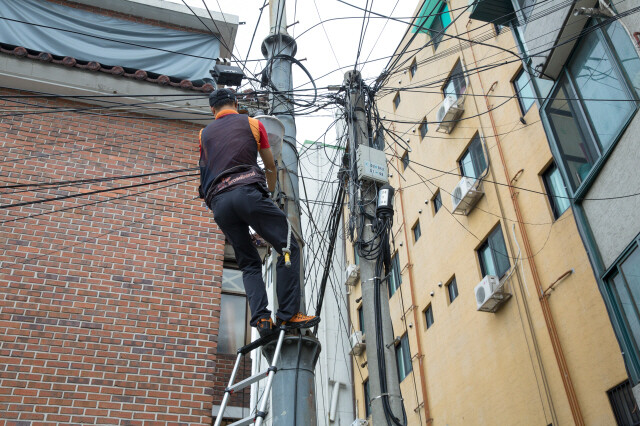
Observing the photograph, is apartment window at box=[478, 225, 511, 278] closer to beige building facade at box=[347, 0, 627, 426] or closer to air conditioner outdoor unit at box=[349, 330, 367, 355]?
beige building facade at box=[347, 0, 627, 426]

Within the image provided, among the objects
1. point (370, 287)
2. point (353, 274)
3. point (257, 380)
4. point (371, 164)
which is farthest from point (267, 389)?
point (353, 274)

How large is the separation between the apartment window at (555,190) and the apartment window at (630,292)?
430 centimetres

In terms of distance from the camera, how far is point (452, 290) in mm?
16938

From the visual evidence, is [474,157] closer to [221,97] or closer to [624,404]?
[624,404]

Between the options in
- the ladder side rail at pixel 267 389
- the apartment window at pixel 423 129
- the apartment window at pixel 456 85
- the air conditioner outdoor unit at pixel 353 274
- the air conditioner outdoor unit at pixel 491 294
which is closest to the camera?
the ladder side rail at pixel 267 389

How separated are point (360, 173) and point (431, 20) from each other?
13385 millimetres

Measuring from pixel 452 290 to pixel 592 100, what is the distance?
9.03 metres

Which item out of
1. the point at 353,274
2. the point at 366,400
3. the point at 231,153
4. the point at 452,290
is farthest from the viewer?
the point at 353,274

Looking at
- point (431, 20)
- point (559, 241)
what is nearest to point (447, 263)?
point (559, 241)

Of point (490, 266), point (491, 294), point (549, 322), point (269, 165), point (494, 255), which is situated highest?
point (494, 255)

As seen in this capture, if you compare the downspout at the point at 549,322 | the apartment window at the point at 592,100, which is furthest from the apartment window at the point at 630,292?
the downspout at the point at 549,322

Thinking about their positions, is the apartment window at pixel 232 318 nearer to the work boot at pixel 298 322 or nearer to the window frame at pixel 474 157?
the work boot at pixel 298 322

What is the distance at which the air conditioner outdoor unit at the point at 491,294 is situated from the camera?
1373 cm

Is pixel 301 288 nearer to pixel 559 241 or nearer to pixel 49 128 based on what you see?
pixel 49 128
